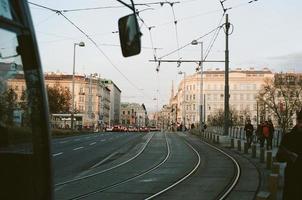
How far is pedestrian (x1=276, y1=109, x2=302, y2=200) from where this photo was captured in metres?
6.86

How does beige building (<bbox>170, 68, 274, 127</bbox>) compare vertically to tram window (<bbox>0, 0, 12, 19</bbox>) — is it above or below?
above

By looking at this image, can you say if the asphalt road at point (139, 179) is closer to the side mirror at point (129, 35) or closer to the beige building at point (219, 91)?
→ the side mirror at point (129, 35)

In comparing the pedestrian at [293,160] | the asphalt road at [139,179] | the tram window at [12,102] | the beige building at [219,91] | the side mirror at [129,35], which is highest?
the beige building at [219,91]

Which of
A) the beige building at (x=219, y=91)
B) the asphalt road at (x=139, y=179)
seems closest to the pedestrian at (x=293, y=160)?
the asphalt road at (x=139, y=179)

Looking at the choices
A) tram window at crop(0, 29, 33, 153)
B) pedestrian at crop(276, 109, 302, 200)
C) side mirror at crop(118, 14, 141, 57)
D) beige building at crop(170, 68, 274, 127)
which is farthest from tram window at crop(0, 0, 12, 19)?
beige building at crop(170, 68, 274, 127)

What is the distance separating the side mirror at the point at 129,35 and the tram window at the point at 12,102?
3.11ft

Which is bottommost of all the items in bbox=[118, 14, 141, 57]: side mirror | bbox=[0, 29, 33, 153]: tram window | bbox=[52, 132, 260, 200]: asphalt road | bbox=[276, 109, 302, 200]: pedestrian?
bbox=[52, 132, 260, 200]: asphalt road

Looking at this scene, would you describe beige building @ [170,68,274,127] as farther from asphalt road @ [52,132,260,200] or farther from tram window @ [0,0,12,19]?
tram window @ [0,0,12,19]

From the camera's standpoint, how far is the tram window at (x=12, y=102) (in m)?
3.91

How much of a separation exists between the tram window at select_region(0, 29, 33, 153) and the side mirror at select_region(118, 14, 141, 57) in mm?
947

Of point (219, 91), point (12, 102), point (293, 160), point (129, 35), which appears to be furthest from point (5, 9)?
point (219, 91)

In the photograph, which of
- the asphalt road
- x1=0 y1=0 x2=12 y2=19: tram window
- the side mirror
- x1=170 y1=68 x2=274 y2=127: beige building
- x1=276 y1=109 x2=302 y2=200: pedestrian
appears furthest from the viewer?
x1=170 y1=68 x2=274 y2=127: beige building

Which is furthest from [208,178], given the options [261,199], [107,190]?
[261,199]

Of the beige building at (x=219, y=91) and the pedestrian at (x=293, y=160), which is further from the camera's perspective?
the beige building at (x=219, y=91)
